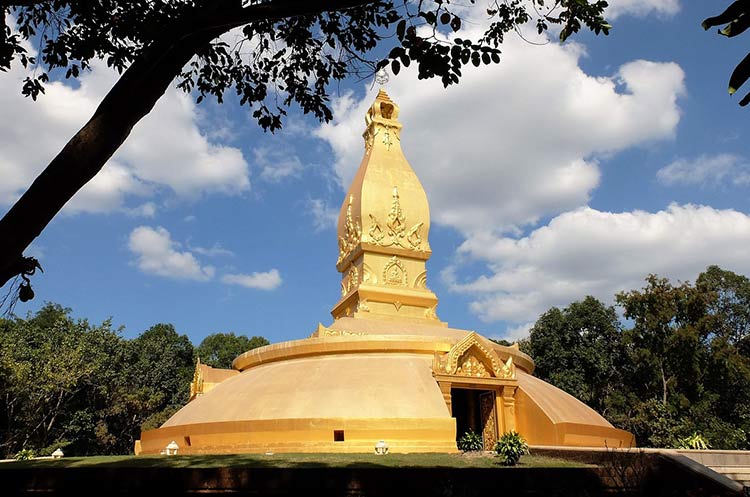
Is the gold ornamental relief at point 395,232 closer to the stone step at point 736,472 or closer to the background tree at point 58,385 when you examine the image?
the stone step at point 736,472

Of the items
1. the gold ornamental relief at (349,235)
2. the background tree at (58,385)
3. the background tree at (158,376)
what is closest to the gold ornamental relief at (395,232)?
the gold ornamental relief at (349,235)

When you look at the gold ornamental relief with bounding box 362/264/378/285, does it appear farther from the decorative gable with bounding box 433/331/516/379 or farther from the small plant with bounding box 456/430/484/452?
the small plant with bounding box 456/430/484/452

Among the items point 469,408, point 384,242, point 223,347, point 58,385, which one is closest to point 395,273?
point 384,242

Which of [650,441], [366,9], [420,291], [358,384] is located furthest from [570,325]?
[366,9]

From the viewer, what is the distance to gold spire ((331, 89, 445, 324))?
84.6 ft

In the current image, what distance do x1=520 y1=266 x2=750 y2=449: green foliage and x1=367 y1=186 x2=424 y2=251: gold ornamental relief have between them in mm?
16211

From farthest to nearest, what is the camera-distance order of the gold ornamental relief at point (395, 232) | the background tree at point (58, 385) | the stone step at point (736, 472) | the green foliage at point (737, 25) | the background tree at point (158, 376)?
the background tree at point (158, 376) < the background tree at point (58, 385) < the gold ornamental relief at point (395, 232) < the stone step at point (736, 472) < the green foliage at point (737, 25)

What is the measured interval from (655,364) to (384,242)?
2032 centimetres

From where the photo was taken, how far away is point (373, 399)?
Answer: 16547 mm

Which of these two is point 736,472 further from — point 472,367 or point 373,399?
point 373,399

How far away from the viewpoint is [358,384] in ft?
56.1

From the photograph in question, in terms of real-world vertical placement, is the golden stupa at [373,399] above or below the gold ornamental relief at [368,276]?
below

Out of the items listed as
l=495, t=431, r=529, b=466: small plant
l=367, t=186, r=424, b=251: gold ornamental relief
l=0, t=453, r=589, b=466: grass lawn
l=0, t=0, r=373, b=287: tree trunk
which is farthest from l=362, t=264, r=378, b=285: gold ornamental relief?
l=0, t=0, r=373, b=287: tree trunk

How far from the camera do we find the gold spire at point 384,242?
25.8 m
